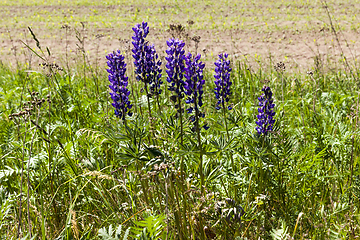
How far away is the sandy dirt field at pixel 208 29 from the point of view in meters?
9.62

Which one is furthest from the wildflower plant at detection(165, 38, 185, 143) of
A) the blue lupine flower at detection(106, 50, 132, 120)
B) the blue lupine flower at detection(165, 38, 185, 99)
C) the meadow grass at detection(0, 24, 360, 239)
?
the blue lupine flower at detection(106, 50, 132, 120)

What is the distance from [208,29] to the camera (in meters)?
14.8

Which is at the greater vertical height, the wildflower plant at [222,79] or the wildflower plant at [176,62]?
the wildflower plant at [176,62]

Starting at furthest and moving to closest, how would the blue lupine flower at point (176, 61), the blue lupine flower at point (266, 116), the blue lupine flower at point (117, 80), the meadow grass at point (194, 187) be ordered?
the blue lupine flower at point (117, 80) < the blue lupine flower at point (266, 116) < the blue lupine flower at point (176, 61) < the meadow grass at point (194, 187)

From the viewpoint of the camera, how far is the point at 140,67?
7.66 feet

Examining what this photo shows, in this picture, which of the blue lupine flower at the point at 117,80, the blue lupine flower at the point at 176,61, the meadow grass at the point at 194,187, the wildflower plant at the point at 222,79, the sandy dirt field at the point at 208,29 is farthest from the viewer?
the sandy dirt field at the point at 208,29

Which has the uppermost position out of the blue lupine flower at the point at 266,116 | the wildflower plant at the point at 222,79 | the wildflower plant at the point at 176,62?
the wildflower plant at the point at 176,62

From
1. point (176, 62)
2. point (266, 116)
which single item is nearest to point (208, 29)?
point (266, 116)

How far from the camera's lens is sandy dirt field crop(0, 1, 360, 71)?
9.62 meters

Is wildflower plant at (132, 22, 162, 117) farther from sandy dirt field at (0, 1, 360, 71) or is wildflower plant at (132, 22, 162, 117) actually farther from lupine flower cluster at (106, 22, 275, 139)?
sandy dirt field at (0, 1, 360, 71)

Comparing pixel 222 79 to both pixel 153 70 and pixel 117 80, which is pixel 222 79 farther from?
pixel 117 80

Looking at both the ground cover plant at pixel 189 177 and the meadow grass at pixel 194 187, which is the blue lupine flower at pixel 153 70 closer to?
the ground cover plant at pixel 189 177

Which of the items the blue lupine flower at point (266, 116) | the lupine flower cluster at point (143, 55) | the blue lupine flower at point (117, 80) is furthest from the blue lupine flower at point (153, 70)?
the blue lupine flower at point (266, 116)

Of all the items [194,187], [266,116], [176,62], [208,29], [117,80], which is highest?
[176,62]
